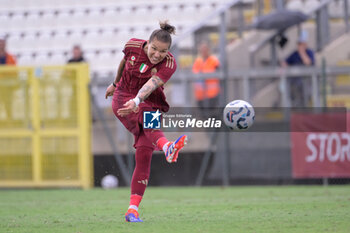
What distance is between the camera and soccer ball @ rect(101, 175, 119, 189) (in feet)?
43.5

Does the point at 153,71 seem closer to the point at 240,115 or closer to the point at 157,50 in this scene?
the point at 157,50

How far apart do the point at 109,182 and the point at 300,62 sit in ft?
15.3

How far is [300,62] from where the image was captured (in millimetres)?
13758

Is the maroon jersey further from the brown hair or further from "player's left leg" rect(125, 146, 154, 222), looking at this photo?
"player's left leg" rect(125, 146, 154, 222)

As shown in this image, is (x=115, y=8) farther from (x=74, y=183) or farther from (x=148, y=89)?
(x=148, y=89)

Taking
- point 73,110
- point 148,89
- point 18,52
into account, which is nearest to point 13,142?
point 73,110

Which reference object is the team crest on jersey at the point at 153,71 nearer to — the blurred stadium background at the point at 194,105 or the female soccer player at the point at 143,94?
the female soccer player at the point at 143,94

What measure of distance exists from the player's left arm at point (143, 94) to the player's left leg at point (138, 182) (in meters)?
0.52

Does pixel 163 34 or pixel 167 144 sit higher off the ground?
pixel 163 34

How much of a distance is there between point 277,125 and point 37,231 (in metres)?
7.29

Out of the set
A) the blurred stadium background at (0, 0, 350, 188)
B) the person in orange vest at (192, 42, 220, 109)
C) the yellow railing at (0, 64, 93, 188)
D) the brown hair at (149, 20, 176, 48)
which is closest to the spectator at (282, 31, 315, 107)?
the blurred stadium background at (0, 0, 350, 188)

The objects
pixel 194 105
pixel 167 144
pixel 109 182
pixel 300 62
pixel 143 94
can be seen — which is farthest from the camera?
pixel 300 62

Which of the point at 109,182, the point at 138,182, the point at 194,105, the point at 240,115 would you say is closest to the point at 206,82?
the point at 194,105

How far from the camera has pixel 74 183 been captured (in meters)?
13.2
